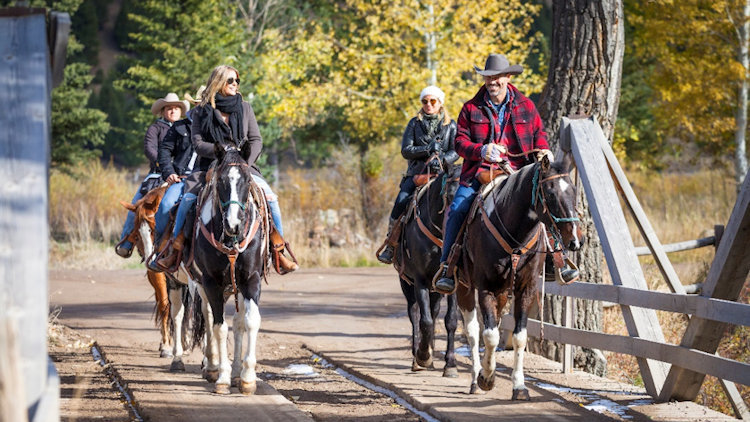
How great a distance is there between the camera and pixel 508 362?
1138 centimetres

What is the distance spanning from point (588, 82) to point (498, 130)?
10.2 ft

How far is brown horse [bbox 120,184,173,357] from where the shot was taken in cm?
1184

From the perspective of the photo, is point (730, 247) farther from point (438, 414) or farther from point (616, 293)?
point (438, 414)

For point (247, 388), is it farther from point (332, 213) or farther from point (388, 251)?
point (332, 213)

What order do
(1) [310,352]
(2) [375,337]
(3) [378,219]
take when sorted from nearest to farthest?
(1) [310,352] < (2) [375,337] < (3) [378,219]

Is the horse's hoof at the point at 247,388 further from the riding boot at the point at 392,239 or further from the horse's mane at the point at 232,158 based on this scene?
the riding boot at the point at 392,239

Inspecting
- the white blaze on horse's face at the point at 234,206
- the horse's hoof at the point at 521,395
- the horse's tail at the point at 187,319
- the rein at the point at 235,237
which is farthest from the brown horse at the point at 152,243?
the horse's hoof at the point at 521,395

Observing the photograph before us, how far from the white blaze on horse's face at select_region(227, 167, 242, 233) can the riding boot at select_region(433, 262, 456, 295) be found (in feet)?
6.28

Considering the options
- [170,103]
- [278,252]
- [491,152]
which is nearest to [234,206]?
[278,252]

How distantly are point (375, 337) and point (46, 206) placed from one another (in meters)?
9.63

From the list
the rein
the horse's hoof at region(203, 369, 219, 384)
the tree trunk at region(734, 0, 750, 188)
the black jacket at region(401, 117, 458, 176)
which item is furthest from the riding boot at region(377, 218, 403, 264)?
the tree trunk at region(734, 0, 750, 188)

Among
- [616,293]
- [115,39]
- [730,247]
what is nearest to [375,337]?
[616,293]

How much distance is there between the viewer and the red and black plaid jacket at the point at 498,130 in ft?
30.6

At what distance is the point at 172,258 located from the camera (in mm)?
10078
